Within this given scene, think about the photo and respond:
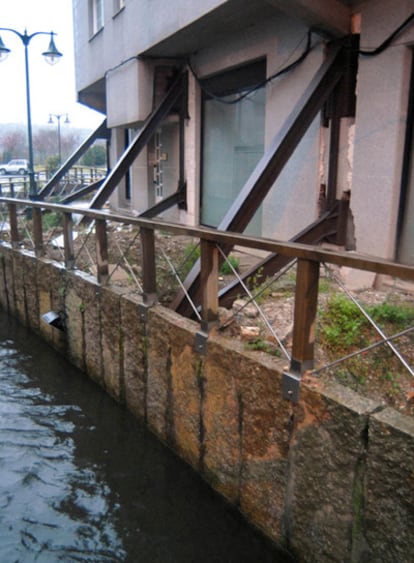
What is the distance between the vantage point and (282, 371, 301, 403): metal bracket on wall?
326 centimetres

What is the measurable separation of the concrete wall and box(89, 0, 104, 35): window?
9524 mm

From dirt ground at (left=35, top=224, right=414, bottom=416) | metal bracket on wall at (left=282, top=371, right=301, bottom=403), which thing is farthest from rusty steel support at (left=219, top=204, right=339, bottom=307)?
metal bracket on wall at (left=282, top=371, right=301, bottom=403)

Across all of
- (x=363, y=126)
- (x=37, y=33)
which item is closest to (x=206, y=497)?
(x=363, y=126)

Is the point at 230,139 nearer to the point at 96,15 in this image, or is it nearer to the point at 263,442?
the point at 96,15

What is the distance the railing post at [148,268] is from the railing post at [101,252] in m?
0.88

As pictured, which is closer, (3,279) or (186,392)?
(186,392)

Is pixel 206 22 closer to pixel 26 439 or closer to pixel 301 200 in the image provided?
pixel 301 200

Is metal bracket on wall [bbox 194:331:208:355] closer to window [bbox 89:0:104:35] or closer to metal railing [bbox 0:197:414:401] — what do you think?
metal railing [bbox 0:197:414:401]

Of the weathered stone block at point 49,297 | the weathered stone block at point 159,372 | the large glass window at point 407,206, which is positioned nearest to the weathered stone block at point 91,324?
the weathered stone block at point 49,297

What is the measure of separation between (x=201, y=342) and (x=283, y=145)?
2.80 metres

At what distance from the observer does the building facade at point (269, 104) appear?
5.65 meters

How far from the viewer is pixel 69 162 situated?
1388cm

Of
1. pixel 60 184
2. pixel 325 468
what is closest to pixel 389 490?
pixel 325 468

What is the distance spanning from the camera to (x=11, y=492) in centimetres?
429
